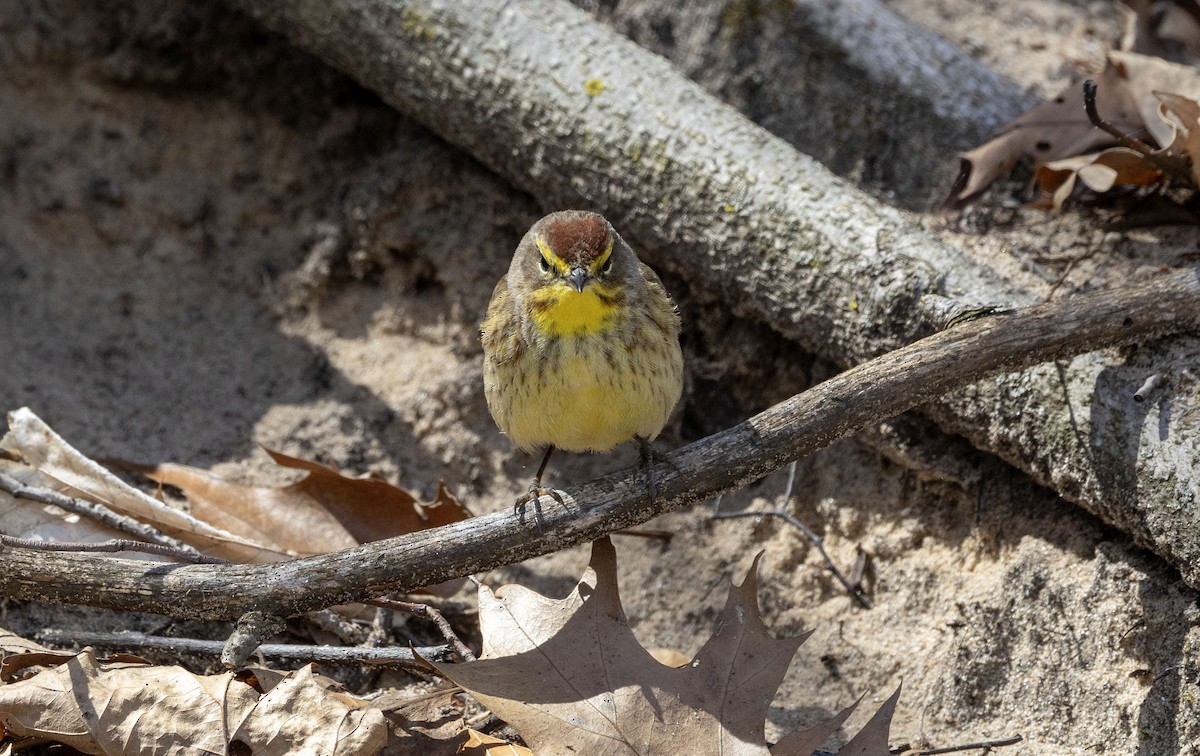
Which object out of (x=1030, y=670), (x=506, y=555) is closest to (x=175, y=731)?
(x=506, y=555)

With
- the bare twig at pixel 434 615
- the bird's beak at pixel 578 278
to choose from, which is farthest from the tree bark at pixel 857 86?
the bare twig at pixel 434 615

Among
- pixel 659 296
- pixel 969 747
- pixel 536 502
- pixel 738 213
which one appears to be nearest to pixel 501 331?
pixel 659 296

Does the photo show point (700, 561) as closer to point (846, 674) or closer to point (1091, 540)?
point (846, 674)

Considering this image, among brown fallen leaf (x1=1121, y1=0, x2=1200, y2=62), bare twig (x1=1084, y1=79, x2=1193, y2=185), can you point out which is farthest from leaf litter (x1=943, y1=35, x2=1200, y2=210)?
brown fallen leaf (x1=1121, y1=0, x2=1200, y2=62)

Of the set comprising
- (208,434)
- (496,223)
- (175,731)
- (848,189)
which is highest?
(496,223)

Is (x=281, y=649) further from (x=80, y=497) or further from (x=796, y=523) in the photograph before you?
(x=796, y=523)

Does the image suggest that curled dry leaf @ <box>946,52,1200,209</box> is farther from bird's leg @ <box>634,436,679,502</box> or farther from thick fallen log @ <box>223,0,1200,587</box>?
bird's leg @ <box>634,436,679,502</box>
